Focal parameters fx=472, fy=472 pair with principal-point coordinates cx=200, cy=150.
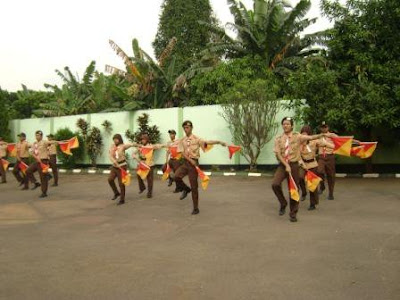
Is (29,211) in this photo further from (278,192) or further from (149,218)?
(278,192)

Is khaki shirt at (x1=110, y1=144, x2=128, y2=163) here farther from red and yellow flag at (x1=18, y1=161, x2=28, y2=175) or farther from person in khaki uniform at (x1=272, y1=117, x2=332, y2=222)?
red and yellow flag at (x1=18, y1=161, x2=28, y2=175)

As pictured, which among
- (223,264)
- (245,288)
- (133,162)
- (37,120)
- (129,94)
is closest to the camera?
(245,288)

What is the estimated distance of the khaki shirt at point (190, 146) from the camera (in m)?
9.38

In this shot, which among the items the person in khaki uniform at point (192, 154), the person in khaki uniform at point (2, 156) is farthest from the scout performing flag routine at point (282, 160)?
the person in khaki uniform at point (2, 156)

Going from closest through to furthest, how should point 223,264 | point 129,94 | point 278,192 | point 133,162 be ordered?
point 223,264
point 278,192
point 133,162
point 129,94

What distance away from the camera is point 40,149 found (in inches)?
522

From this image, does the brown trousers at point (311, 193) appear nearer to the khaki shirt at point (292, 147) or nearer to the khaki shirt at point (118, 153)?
the khaki shirt at point (292, 147)

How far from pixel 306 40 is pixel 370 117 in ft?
30.1

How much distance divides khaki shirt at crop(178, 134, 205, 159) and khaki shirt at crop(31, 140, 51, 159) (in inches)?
208

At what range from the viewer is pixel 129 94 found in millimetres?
22984

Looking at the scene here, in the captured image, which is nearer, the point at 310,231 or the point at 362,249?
the point at 362,249

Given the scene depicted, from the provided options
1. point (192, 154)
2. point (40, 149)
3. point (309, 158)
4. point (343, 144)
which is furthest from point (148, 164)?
point (343, 144)

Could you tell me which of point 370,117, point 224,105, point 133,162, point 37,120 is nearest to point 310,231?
point 370,117

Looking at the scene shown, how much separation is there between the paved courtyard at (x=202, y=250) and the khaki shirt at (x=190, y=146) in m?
1.20
